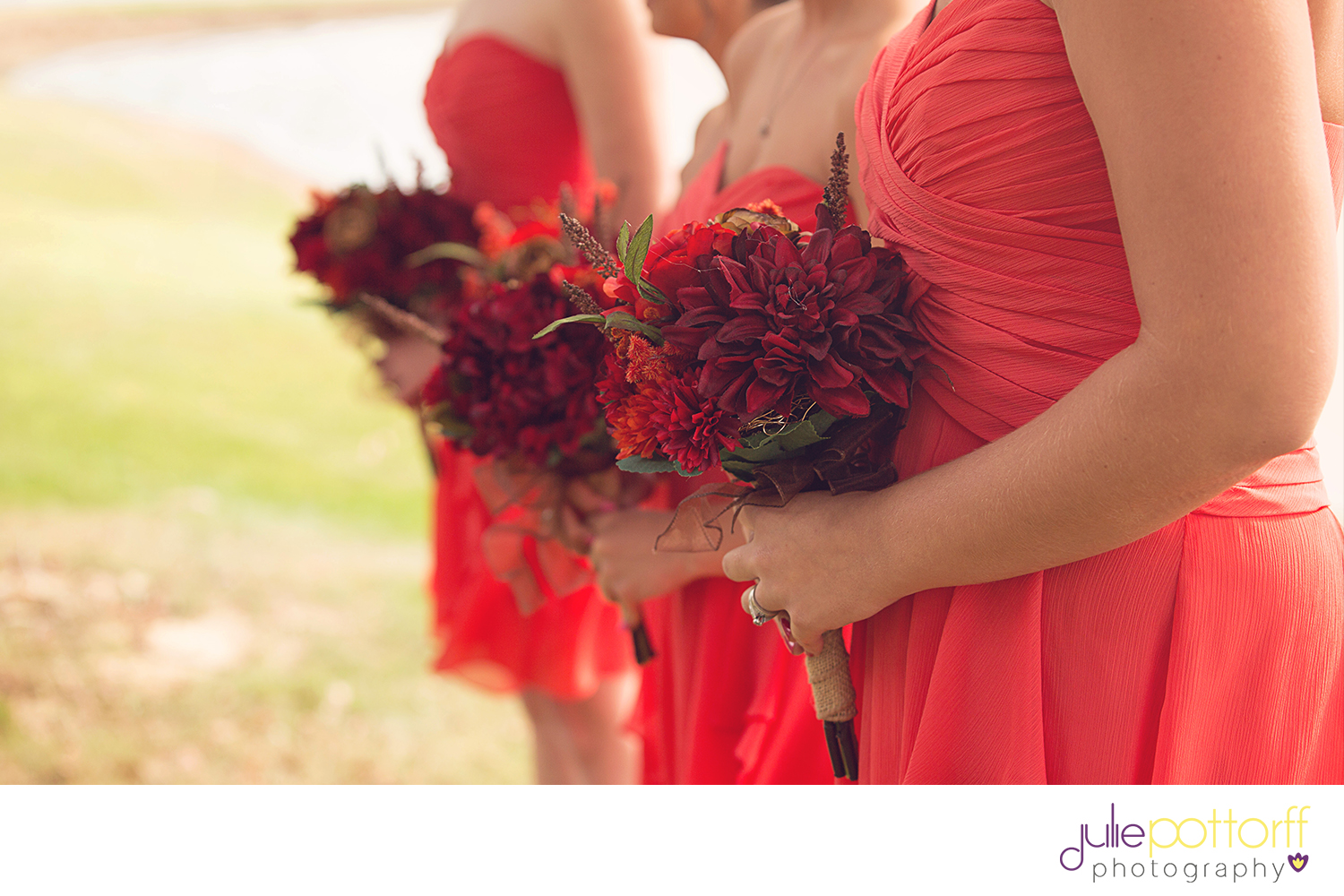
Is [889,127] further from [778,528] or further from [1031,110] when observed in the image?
[778,528]

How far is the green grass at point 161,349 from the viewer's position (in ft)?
19.1

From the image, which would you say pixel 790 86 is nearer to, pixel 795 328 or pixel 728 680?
pixel 795 328

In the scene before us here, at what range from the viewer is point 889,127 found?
109cm

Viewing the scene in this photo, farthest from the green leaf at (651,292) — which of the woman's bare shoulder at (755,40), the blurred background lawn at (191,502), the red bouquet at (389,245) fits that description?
the blurred background lawn at (191,502)

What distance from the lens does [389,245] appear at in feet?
8.02

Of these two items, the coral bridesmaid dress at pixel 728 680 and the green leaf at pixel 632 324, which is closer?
the green leaf at pixel 632 324

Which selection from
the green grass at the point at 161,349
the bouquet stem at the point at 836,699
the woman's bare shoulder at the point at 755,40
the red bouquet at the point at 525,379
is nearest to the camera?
the bouquet stem at the point at 836,699

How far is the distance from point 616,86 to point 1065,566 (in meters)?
1.61

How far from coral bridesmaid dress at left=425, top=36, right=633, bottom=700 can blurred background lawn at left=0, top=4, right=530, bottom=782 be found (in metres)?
0.63

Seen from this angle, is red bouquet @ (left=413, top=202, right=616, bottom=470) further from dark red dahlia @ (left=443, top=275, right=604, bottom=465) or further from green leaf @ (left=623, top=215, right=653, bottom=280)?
green leaf @ (left=623, top=215, right=653, bottom=280)

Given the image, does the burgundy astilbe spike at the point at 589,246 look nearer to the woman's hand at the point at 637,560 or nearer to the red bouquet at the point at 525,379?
the red bouquet at the point at 525,379

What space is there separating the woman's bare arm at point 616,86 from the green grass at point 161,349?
3.92 meters

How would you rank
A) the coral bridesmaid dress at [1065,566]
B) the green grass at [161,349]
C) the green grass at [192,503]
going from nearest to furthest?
the coral bridesmaid dress at [1065,566] → the green grass at [192,503] → the green grass at [161,349]
